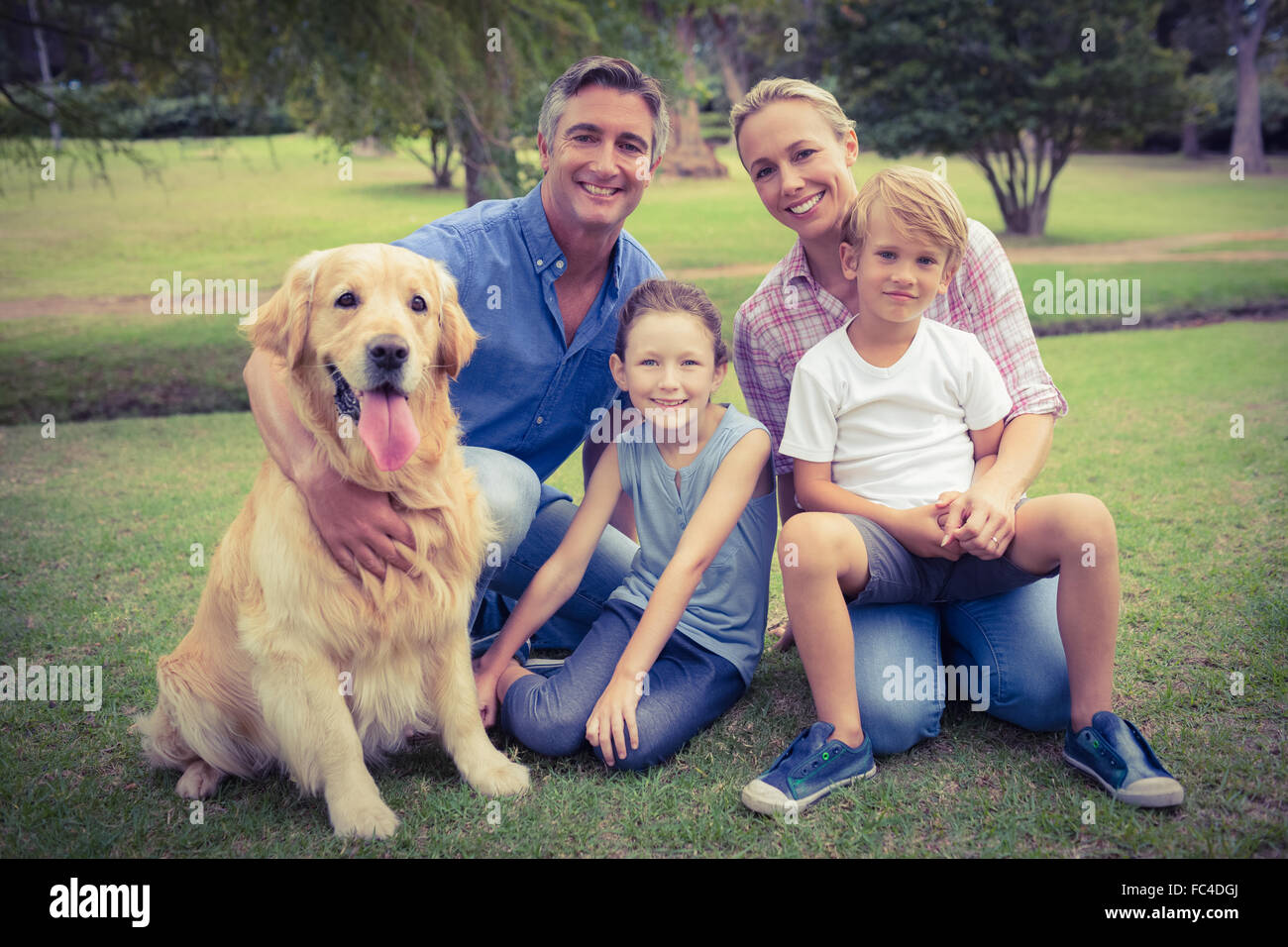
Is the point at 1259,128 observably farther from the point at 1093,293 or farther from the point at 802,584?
the point at 802,584

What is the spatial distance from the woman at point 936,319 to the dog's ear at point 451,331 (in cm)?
119

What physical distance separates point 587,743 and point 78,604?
9.05 ft

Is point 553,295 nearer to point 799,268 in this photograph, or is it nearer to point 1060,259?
point 799,268

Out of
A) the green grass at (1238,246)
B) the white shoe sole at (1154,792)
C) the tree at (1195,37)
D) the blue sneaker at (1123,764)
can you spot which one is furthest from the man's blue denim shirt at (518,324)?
the tree at (1195,37)

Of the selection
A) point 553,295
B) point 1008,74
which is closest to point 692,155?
point 1008,74

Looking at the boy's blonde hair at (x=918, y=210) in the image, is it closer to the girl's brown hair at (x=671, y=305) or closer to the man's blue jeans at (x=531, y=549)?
the girl's brown hair at (x=671, y=305)

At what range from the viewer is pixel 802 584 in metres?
2.74

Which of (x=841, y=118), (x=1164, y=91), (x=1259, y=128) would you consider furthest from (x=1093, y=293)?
(x=1259, y=128)

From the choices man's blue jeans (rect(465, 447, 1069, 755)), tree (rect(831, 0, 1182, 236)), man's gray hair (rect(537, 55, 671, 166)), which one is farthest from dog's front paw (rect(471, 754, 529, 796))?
tree (rect(831, 0, 1182, 236))

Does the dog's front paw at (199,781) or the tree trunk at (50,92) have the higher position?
the tree trunk at (50,92)

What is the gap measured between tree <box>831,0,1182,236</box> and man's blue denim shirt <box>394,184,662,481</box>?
1835 cm

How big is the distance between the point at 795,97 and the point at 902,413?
119 centimetres

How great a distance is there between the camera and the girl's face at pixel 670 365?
2986mm

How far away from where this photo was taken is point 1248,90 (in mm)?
30406
